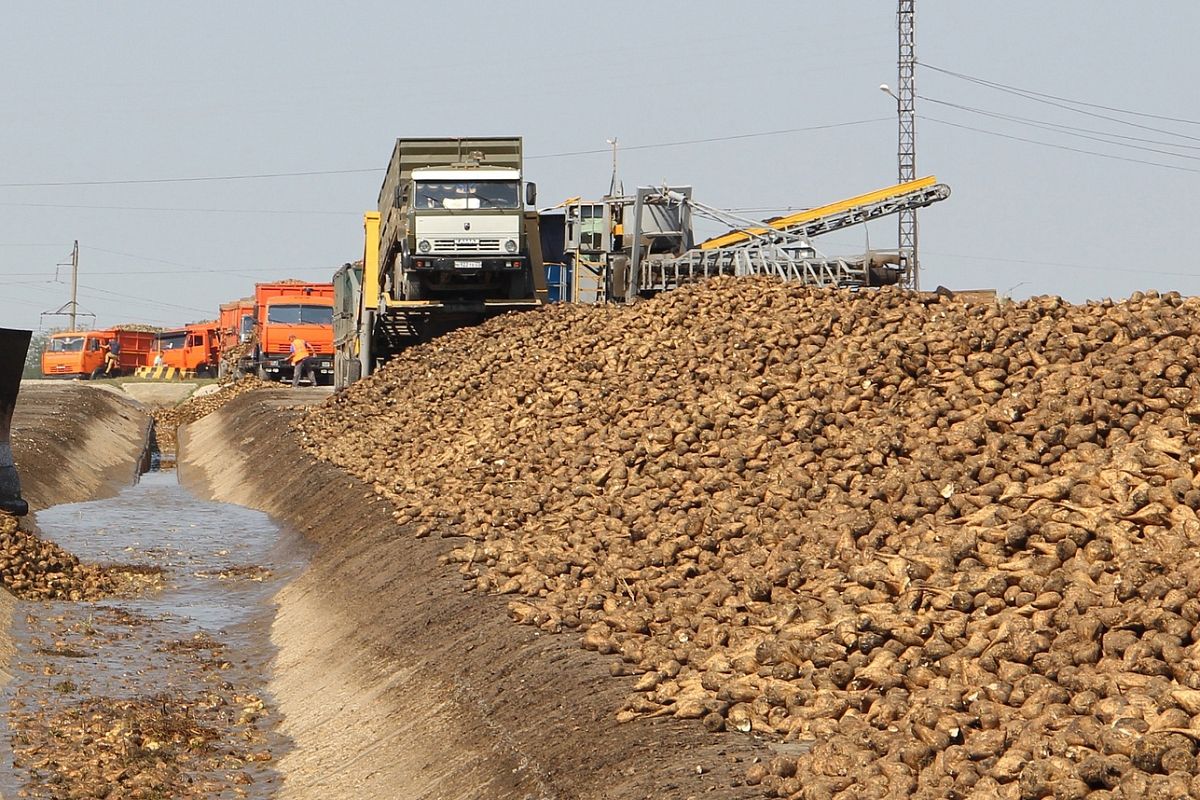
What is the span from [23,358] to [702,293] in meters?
9.29

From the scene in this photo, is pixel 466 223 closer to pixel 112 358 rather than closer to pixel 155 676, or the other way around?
pixel 155 676

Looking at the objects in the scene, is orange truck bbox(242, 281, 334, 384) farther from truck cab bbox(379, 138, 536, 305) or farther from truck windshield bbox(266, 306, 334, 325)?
truck cab bbox(379, 138, 536, 305)

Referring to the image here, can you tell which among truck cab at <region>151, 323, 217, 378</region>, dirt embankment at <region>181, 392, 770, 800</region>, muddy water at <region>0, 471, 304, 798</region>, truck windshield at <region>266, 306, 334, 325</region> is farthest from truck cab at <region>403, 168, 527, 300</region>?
truck cab at <region>151, 323, 217, 378</region>

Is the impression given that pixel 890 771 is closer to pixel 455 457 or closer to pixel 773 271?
pixel 455 457

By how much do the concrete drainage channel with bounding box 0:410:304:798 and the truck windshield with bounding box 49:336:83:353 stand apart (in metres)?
49.8

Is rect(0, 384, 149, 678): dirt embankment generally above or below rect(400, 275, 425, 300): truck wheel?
below

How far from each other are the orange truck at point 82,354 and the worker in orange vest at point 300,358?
25396 millimetres

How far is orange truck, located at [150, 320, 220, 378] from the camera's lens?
6812cm

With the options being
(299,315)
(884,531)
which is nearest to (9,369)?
(884,531)

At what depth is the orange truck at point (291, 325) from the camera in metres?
49.1

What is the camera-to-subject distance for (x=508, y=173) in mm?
28062

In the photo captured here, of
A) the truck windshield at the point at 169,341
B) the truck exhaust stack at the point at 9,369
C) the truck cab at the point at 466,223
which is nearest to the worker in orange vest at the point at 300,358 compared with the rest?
the truck cab at the point at 466,223

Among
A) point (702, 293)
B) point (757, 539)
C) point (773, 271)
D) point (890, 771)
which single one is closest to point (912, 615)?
point (890, 771)

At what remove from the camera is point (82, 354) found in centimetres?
6919
